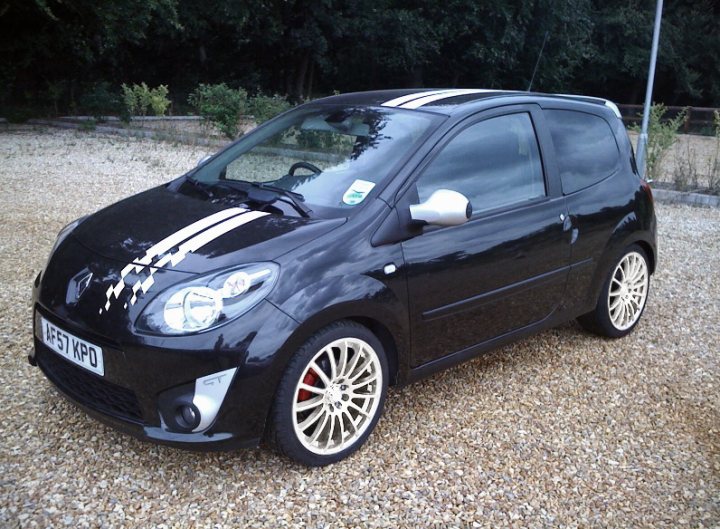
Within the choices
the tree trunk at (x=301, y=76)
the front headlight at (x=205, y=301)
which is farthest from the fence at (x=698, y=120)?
the front headlight at (x=205, y=301)

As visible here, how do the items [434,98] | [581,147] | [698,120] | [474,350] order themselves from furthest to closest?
Result: [698,120]
[581,147]
[434,98]
[474,350]

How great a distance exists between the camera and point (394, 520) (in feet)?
8.99

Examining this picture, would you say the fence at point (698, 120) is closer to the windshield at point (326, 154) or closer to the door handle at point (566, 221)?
the door handle at point (566, 221)

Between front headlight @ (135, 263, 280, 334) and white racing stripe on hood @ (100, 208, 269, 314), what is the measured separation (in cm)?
12

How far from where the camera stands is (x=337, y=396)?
3.04 meters

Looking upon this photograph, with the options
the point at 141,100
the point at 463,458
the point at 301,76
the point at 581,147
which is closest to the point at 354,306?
the point at 463,458

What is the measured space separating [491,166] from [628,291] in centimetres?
173

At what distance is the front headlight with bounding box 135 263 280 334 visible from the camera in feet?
8.80

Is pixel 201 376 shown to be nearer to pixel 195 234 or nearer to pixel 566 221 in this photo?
pixel 195 234

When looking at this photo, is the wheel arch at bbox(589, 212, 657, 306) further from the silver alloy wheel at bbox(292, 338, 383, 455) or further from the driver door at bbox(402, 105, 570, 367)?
the silver alloy wheel at bbox(292, 338, 383, 455)

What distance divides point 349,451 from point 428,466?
1.22 feet

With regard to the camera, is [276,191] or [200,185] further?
Result: [200,185]

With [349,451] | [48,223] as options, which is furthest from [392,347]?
[48,223]

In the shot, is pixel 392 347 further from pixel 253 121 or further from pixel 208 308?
pixel 253 121
